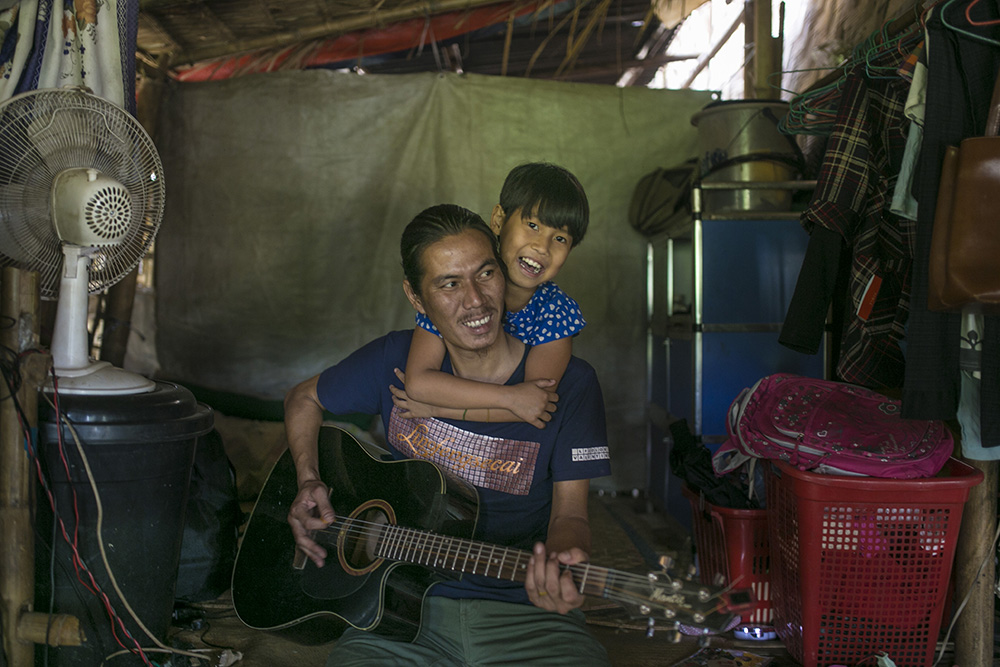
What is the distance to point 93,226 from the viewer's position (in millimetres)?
1891

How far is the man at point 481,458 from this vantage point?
1.77m

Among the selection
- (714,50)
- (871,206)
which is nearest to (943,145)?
(871,206)

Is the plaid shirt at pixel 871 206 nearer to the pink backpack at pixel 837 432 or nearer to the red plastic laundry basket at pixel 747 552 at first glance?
the pink backpack at pixel 837 432

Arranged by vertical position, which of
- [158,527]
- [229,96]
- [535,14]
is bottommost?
[158,527]

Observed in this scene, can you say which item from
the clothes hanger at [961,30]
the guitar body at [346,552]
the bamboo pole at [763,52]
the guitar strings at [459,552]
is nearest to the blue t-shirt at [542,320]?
the guitar body at [346,552]

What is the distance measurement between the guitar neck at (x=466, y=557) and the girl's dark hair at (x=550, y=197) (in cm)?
99

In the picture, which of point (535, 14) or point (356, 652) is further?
point (535, 14)

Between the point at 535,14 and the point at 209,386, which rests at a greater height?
the point at 535,14

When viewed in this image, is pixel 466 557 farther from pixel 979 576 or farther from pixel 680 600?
pixel 979 576

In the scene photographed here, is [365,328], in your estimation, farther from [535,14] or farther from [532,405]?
[532,405]

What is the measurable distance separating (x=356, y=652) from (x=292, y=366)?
3.16 m

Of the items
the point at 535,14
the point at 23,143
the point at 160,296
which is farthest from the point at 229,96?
the point at 23,143

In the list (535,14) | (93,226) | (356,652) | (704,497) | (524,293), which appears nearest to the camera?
(356,652)

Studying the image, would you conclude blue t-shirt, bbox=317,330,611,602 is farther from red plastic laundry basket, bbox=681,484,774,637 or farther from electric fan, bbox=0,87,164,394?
red plastic laundry basket, bbox=681,484,774,637
